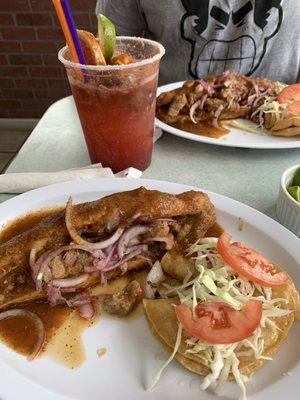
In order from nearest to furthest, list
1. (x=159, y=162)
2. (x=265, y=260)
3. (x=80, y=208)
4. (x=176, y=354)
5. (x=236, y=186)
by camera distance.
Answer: (x=176, y=354) → (x=265, y=260) → (x=80, y=208) → (x=236, y=186) → (x=159, y=162)

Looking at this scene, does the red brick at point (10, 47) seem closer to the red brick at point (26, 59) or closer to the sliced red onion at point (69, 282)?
the red brick at point (26, 59)

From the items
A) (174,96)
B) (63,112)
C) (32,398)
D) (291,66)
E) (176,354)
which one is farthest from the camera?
(291,66)

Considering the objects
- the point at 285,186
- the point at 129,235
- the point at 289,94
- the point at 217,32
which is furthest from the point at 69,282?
the point at 217,32

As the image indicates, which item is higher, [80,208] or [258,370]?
[80,208]

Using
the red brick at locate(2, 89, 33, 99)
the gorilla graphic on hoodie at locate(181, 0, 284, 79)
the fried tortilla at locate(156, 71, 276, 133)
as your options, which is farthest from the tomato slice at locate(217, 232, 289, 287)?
the red brick at locate(2, 89, 33, 99)

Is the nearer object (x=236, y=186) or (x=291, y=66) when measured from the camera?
(x=236, y=186)

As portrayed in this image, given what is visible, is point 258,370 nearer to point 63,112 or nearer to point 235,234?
point 235,234

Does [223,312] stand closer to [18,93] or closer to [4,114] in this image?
[18,93]

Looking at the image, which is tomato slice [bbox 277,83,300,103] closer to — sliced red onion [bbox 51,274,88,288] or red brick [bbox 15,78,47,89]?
sliced red onion [bbox 51,274,88,288]

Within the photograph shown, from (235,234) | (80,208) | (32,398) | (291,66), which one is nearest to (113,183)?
(80,208)
